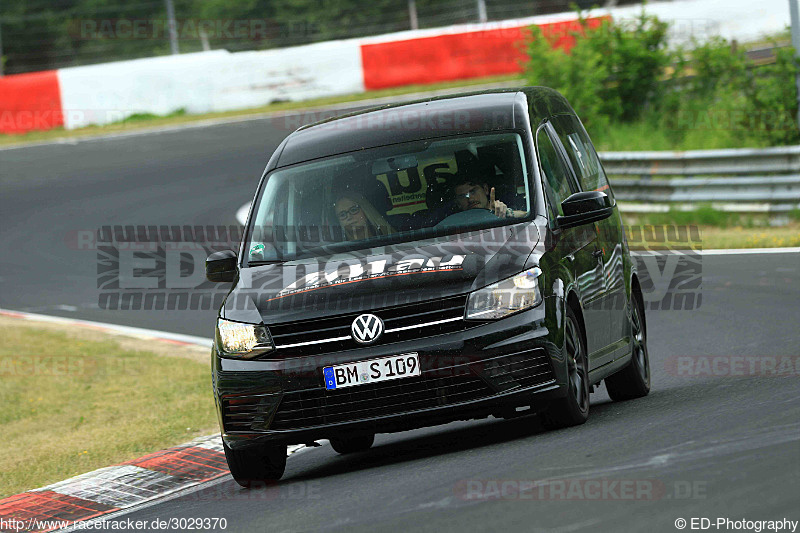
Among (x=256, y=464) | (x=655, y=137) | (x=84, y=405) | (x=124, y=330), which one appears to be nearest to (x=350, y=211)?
(x=256, y=464)

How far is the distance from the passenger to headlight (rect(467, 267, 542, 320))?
951mm

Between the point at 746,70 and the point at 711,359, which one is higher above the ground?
the point at 746,70

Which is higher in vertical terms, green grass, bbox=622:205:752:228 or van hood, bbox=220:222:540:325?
van hood, bbox=220:222:540:325

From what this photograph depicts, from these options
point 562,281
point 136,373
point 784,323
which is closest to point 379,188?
point 562,281

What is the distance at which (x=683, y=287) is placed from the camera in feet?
45.5

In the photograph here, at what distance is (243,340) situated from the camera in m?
6.77

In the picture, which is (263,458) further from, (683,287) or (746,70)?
(746,70)

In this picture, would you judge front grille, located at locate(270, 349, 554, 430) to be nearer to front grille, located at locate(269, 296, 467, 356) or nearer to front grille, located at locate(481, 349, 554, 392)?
front grille, located at locate(481, 349, 554, 392)

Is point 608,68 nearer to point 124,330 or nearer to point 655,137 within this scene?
point 655,137

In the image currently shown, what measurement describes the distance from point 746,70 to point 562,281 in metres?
15.2

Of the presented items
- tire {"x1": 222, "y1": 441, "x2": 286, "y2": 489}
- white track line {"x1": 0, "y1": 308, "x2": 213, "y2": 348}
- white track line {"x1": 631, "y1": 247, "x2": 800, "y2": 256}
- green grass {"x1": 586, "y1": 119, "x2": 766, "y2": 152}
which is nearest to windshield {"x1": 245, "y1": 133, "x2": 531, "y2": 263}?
tire {"x1": 222, "y1": 441, "x2": 286, "y2": 489}

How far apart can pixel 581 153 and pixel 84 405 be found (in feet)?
16.8

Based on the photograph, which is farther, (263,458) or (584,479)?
(263,458)

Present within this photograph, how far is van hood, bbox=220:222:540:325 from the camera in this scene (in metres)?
6.56
